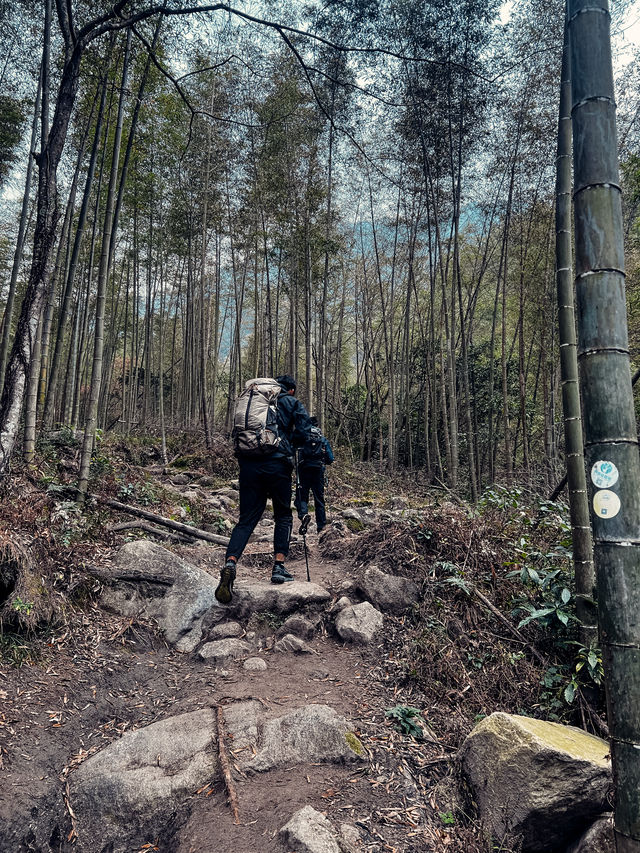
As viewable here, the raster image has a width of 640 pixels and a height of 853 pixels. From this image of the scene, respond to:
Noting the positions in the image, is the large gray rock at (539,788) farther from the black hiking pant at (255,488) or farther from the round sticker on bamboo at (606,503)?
the black hiking pant at (255,488)

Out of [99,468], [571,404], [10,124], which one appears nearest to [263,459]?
[571,404]

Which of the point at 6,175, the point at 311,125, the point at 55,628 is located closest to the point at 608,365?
the point at 55,628

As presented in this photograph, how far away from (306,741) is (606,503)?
1644 millimetres

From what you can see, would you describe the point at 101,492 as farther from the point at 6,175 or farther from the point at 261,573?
Result: the point at 6,175

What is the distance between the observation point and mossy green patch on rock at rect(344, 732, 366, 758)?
1859mm

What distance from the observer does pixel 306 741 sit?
1.89m

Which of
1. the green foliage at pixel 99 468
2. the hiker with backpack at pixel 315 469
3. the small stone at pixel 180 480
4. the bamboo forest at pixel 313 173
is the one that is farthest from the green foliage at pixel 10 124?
the hiker with backpack at pixel 315 469

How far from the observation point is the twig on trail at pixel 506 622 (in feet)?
7.59

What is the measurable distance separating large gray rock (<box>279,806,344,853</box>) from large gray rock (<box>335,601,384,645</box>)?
1213 mm

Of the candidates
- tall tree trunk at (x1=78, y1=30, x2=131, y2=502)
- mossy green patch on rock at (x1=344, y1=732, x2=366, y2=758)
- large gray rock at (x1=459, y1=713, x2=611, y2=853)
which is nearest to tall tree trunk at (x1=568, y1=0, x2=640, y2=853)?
large gray rock at (x1=459, y1=713, x2=611, y2=853)

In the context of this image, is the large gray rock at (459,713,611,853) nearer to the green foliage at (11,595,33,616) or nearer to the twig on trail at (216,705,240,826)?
the twig on trail at (216,705,240,826)

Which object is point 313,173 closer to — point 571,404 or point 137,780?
point 571,404

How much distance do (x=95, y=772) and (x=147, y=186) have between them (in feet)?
30.8

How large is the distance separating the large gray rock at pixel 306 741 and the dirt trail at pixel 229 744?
0.04 meters
